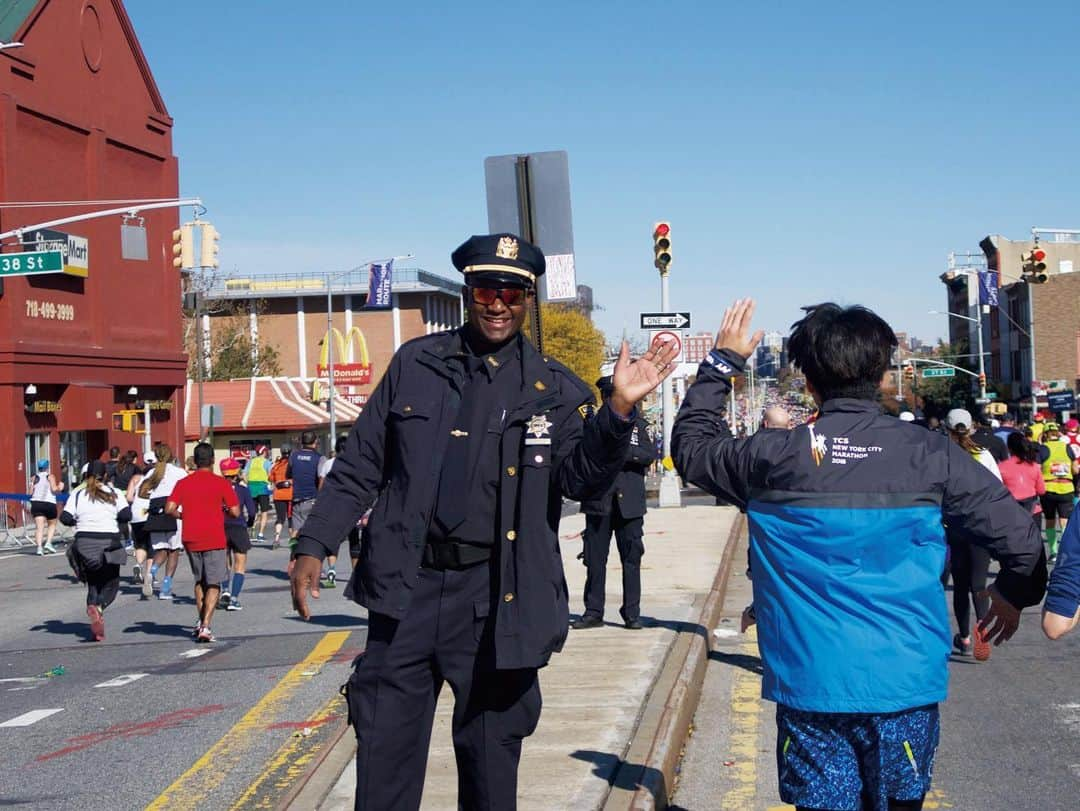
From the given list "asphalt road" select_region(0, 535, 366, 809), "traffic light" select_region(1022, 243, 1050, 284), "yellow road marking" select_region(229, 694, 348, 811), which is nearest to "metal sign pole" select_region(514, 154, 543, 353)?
"yellow road marking" select_region(229, 694, 348, 811)

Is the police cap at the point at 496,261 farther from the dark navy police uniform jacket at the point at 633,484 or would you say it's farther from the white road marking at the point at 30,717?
the dark navy police uniform jacket at the point at 633,484

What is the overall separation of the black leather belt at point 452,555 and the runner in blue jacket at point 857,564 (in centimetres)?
85

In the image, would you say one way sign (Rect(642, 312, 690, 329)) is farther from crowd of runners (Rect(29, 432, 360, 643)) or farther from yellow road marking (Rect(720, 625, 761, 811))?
yellow road marking (Rect(720, 625, 761, 811))

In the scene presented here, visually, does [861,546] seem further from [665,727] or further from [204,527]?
[204,527]

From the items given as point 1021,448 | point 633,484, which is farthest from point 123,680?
point 1021,448

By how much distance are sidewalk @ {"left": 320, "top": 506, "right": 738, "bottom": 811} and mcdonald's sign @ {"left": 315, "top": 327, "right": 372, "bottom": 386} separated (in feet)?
172

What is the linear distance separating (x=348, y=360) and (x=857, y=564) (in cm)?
8009

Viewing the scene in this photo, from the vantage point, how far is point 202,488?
42.0 feet

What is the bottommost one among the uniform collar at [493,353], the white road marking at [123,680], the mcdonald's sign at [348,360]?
the white road marking at [123,680]

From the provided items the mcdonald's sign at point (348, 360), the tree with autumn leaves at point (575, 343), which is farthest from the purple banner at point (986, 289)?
the tree with autumn leaves at point (575, 343)

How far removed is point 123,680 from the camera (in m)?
10.6

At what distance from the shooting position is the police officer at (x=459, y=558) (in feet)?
13.6

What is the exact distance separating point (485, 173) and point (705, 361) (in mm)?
4267

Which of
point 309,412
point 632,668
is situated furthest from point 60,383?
point 632,668
